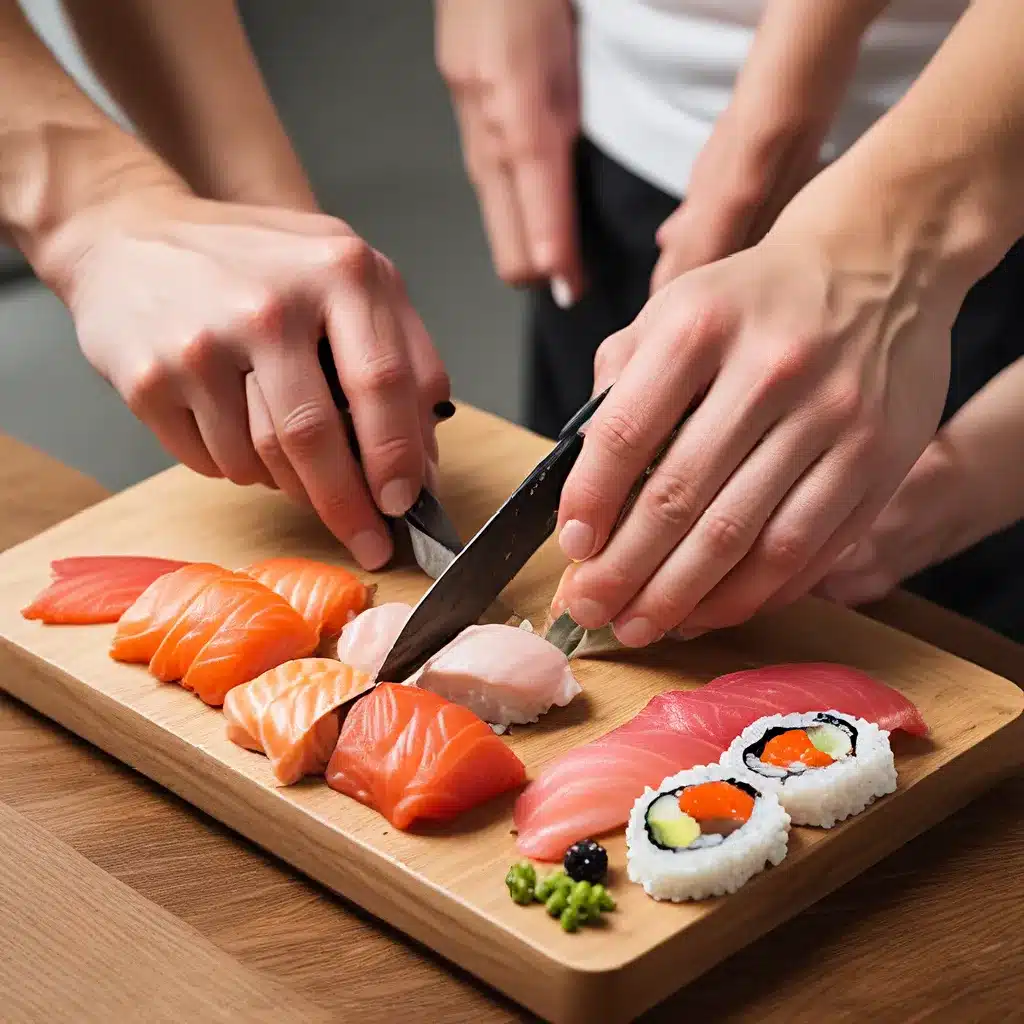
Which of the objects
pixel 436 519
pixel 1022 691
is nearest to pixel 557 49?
pixel 436 519

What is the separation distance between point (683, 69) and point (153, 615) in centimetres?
101

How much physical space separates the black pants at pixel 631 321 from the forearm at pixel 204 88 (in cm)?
45

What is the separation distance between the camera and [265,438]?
5.37 ft

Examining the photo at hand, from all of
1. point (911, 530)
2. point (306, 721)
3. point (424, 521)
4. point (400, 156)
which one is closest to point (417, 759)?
point (306, 721)

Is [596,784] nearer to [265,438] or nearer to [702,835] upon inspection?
[702,835]

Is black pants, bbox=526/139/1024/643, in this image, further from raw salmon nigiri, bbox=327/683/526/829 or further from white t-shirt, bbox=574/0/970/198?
raw salmon nigiri, bbox=327/683/526/829

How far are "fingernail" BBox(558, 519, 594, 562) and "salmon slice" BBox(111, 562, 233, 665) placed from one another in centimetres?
38

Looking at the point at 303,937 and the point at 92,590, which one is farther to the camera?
the point at 92,590

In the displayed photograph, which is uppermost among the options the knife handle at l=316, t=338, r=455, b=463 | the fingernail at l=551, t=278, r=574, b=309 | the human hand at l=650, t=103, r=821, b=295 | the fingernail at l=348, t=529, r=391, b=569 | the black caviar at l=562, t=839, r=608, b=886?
the human hand at l=650, t=103, r=821, b=295

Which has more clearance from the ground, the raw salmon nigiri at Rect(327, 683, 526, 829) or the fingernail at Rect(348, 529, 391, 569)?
the raw salmon nigiri at Rect(327, 683, 526, 829)

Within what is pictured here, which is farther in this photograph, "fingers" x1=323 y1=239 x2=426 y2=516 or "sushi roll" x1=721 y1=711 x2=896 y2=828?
"fingers" x1=323 y1=239 x2=426 y2=516

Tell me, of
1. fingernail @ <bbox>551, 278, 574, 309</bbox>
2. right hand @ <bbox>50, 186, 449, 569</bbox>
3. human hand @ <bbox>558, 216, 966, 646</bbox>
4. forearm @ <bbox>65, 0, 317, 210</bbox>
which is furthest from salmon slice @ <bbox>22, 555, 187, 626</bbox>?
fingernail @ <bbox>551, 278, 574, 309</bbox>

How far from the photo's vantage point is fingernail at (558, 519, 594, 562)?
1453 millimetres

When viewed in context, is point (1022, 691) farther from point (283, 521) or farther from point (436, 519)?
point (283, 521)
